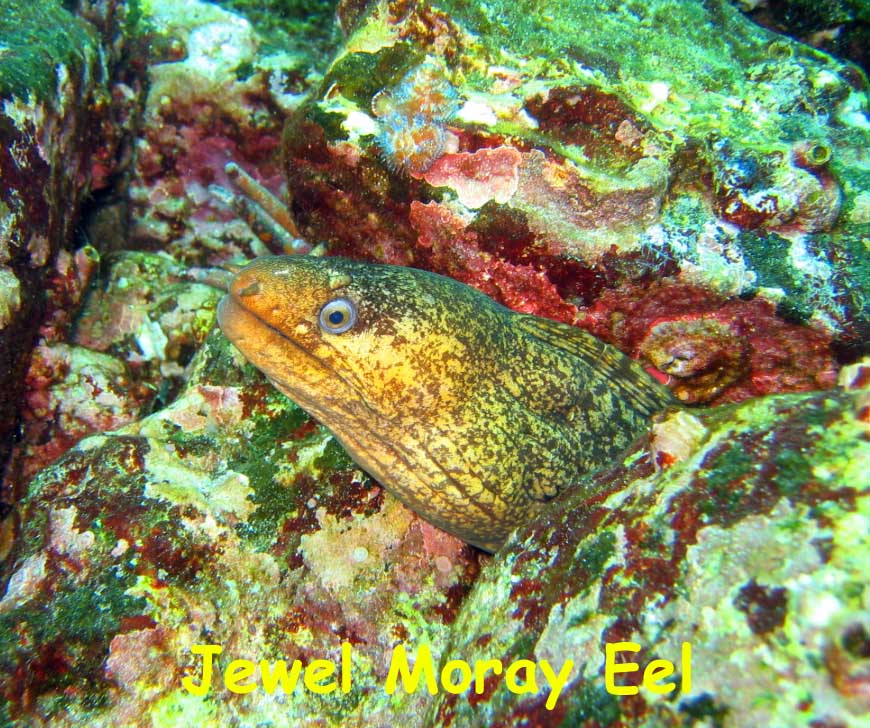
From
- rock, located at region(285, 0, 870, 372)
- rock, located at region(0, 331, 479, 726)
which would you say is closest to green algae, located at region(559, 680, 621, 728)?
rock, located at region(0, 331, 479, 726)

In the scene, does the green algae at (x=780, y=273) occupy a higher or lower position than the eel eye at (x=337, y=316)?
higher

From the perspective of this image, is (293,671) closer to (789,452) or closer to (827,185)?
(789,452)

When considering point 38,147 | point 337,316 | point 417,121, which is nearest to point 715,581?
point 337,316

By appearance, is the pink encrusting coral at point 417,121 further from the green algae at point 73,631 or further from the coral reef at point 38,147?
the green algae at point 73,631

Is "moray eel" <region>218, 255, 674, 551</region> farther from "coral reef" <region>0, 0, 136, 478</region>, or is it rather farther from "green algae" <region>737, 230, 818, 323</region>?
"coral reef" <region>0, 0, 136, 478</region>

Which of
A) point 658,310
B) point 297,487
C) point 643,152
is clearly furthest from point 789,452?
point 297,487

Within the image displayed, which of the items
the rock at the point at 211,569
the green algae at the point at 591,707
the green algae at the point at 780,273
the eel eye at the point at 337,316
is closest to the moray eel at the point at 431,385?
the eel eye at the point at 337,316

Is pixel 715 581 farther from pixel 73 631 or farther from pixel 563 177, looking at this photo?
pixel 73 631
